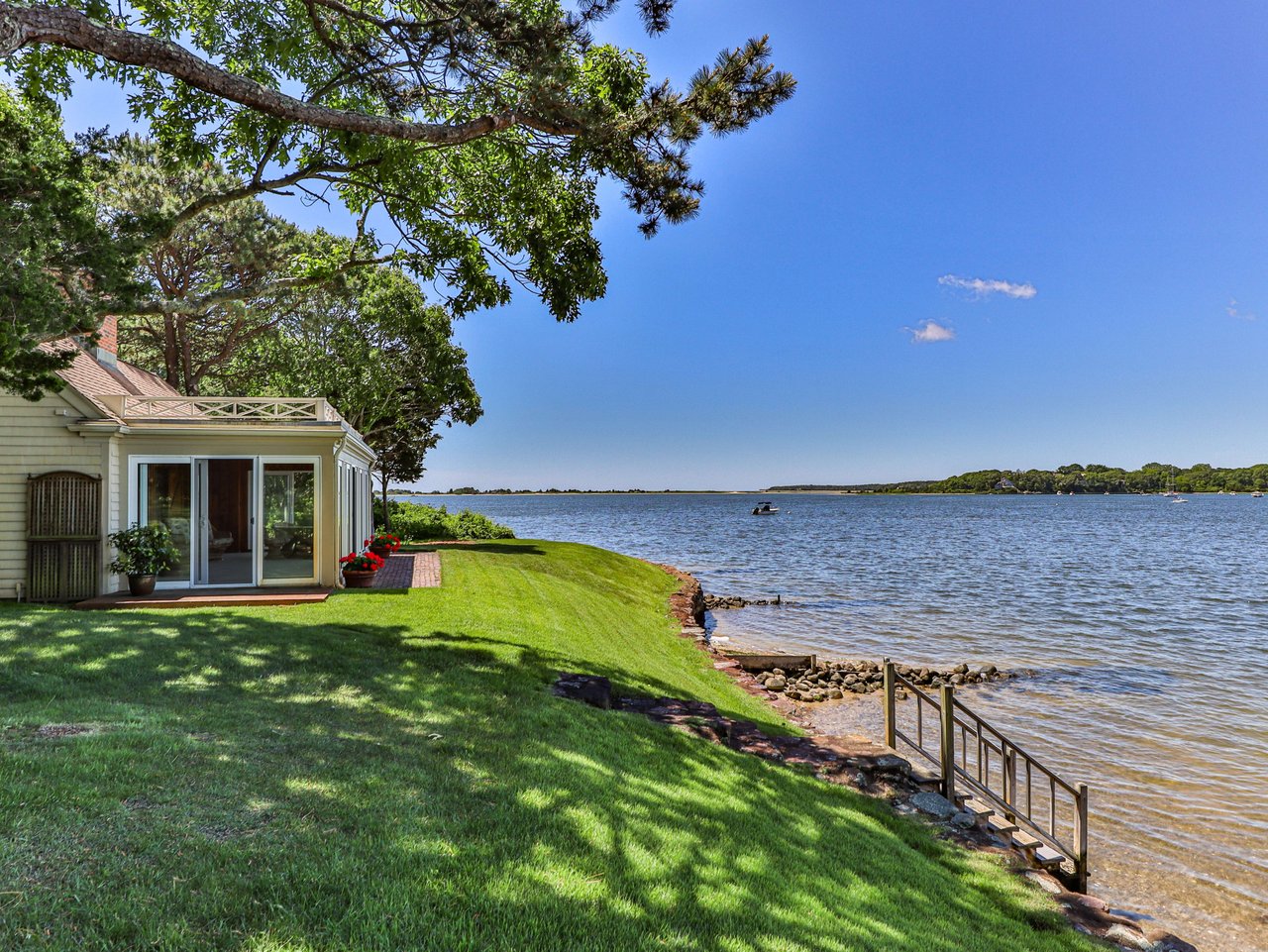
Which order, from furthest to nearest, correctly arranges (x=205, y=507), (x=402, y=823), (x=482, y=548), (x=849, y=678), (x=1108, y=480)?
(x=1108, y=480), (x=482, y=548), (x=849, y=678), (x=205, y=507), (x=402, y=823)

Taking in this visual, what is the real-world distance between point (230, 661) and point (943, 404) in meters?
52.0

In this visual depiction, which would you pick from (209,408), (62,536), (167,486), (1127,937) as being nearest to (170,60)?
(209,408)

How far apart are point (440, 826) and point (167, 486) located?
41.6ft

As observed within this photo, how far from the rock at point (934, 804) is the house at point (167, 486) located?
11858mm

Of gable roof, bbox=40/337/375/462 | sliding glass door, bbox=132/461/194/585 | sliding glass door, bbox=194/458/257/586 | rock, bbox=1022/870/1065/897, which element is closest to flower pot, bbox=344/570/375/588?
sliding glass door, bbox=194/458/257/586

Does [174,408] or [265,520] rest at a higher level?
[174,408]

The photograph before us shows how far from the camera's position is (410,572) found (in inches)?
673

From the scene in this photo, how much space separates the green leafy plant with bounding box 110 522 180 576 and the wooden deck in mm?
515

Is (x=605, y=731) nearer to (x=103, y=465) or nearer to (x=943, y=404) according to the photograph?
(x=103, y=465)

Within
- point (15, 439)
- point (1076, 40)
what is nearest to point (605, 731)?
point (15, 439)

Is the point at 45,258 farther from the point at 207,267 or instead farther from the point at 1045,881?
the point at 207,267

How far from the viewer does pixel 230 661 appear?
717 cm

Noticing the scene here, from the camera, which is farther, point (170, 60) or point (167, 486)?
point (167, 486)

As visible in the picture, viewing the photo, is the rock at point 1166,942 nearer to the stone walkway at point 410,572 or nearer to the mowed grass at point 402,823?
the mowed grass at point 402,823
